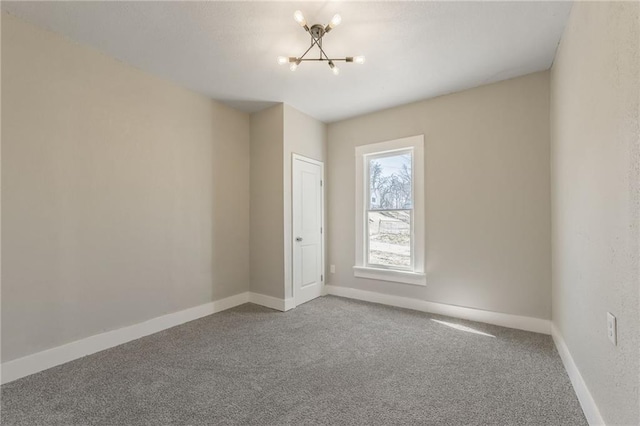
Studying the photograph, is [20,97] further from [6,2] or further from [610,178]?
[610,178]

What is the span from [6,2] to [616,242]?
3959 millimetres

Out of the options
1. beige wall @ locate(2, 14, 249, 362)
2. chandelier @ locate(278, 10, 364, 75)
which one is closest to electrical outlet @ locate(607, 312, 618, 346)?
chandelier @ locate(278, 10, 364, 75)

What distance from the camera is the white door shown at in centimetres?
379

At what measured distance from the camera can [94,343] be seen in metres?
2.46

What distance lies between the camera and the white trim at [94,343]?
2.05m

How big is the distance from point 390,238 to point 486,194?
50.5 inches

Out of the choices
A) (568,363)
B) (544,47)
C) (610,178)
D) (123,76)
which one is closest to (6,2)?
(123,76)

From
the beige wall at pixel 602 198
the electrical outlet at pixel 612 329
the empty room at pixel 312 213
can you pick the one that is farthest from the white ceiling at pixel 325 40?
the electrical outlet at pixel 612 329

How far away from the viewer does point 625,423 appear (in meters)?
1.16

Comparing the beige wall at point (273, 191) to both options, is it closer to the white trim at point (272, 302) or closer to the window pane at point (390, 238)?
the white trim at point (272, 302)

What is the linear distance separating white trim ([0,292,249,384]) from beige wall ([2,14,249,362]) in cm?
6

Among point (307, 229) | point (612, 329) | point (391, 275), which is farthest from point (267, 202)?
point (612, 329)

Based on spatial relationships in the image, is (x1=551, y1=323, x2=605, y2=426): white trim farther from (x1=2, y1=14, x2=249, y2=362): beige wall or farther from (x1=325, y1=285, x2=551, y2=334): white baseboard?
(x1=2, y1=14, x2=249, y2=362): beige wall

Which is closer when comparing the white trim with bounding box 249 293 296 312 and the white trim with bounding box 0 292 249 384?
the white trim with bounding box 0 292 249 384
